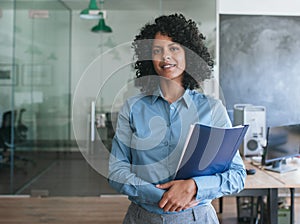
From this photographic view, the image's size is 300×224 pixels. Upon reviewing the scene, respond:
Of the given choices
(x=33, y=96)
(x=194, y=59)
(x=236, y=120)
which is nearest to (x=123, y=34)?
(x=33, y=96)

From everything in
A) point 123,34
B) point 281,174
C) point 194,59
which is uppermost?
point 123,34

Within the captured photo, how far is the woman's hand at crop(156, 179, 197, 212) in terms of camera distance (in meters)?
1.17

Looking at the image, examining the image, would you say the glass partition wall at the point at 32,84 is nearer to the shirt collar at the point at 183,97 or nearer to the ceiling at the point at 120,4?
the ceiling at the point at 120,4

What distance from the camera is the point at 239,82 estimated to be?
4965mm

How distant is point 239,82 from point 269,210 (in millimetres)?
2314

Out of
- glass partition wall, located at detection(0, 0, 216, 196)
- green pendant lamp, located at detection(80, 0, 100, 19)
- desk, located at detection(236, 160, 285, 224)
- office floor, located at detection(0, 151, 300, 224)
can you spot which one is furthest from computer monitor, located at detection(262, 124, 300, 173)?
green pendant lamp, located at detection(80, 0, 100, 19)

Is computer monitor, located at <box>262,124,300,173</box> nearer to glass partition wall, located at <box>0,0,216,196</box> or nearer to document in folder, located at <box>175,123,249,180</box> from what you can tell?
glass partition wall, located at <box>0,0,216,196</box>

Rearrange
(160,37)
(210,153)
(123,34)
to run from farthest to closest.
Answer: (123,34), (160,37), (210,153)

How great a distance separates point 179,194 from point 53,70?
13.1 feet

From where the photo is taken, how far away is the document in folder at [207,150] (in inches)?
44.4

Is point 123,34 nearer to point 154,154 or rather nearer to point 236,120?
point 236,120

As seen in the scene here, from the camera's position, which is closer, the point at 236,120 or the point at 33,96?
the point at 236,120

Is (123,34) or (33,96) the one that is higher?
(123,34)

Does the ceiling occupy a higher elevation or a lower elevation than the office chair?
higher
